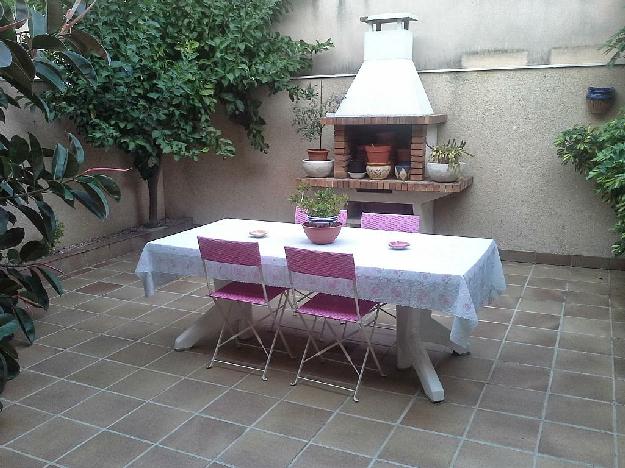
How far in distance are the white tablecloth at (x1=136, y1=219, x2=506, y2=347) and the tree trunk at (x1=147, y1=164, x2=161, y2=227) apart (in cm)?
300

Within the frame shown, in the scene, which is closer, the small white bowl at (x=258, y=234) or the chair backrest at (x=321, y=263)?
the chair backrest at (x=321, y=263)

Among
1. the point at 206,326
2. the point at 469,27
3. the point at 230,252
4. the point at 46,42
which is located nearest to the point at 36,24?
the point at 46,42

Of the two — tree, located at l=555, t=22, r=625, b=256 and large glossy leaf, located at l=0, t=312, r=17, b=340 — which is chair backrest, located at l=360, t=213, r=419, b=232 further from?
large glossy leaf, located at l=0, t=312, r=17, b=340

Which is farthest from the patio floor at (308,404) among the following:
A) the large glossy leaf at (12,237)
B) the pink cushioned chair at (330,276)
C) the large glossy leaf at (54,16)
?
the large glossy leaf at (54,16)

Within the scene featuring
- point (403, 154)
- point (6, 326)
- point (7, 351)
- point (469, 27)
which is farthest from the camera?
point (403, 154)

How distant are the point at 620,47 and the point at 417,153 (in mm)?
2083

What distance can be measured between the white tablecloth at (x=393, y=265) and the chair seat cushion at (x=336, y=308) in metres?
0.17

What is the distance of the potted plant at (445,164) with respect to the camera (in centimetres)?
605

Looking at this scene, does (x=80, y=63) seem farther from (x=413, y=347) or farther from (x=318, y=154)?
(x=318, y=154)

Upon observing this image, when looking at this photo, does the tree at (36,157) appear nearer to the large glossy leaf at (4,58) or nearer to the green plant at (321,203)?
the large glossy leaf at (4,58)

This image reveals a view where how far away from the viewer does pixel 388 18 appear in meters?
6.25

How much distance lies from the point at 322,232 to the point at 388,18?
3466 mm

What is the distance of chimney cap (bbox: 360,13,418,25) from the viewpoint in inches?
246

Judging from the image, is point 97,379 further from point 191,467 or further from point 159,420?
point 191,467
